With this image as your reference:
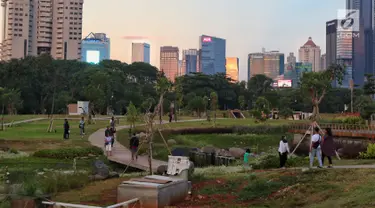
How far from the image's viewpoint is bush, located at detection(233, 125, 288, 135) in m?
56.0

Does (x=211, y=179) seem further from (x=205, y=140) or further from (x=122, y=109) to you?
(x=122, y=109)

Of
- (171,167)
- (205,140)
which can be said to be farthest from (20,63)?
(171,167)

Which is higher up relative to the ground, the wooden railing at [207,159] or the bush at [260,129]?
the bush at [260,129]

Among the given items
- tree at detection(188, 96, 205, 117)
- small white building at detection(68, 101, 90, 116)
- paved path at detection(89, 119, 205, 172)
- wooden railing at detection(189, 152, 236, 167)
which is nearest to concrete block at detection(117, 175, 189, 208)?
paved path at detection(89, 119, 205, 172)

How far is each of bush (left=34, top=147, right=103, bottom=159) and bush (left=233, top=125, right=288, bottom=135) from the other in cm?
2863

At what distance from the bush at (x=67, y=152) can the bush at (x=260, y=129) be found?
28.6 m

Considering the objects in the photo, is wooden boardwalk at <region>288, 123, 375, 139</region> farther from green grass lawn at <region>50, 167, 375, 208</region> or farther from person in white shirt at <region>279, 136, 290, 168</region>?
green grass lawn at <region>50, 167, 375, 208</region>

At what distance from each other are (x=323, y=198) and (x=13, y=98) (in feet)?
219

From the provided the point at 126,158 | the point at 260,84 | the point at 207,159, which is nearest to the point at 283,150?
the point at 207,159

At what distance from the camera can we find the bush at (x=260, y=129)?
56000 millimetres

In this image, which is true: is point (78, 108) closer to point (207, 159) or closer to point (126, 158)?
point (207, 159)

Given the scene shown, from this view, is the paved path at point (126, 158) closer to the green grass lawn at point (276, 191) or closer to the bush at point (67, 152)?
the bush at point (67, 152)

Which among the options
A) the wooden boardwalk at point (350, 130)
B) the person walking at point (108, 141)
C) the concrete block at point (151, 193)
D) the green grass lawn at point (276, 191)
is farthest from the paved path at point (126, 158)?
the wooden boardwalk at point (350, 130)

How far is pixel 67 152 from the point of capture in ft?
95.8
